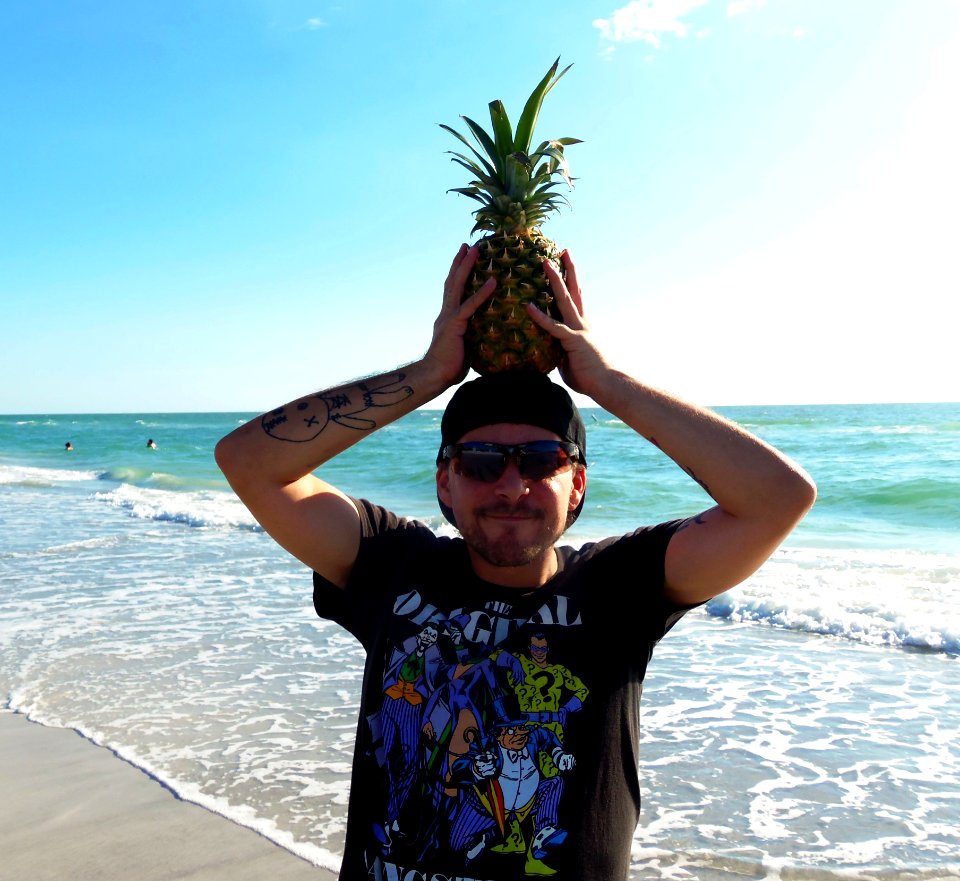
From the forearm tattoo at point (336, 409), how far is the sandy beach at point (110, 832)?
9.00 ft

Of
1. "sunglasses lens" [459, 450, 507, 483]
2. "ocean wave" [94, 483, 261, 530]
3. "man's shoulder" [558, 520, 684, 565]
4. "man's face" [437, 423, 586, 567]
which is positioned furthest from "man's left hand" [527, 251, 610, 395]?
"ocean wave" [94, 483, 261, 530]

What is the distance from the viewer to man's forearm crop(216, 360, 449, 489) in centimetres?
267

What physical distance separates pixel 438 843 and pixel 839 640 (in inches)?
319

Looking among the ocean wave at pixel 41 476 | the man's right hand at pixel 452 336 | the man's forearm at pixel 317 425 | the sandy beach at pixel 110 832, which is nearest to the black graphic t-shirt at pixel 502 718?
the man's forearm at pixel 317 425

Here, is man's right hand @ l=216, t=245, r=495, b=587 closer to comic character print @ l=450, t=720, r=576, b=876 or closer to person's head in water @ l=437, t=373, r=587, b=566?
person's head in water @ l=437, t=373, r=587, b=566

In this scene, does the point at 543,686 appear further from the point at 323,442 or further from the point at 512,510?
the point at 323,442

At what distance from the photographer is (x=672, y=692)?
23.5ft

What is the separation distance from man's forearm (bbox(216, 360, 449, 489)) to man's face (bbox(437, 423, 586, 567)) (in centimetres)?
28

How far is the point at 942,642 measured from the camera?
869 cm

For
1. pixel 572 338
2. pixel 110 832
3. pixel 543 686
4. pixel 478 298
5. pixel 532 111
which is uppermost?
pixel 532 111

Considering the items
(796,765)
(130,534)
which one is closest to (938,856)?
(796,765)

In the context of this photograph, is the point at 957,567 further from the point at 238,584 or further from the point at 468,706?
the point at 468,706

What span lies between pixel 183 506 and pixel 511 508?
66.0ft

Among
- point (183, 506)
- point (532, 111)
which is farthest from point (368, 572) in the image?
point (183, 506)
